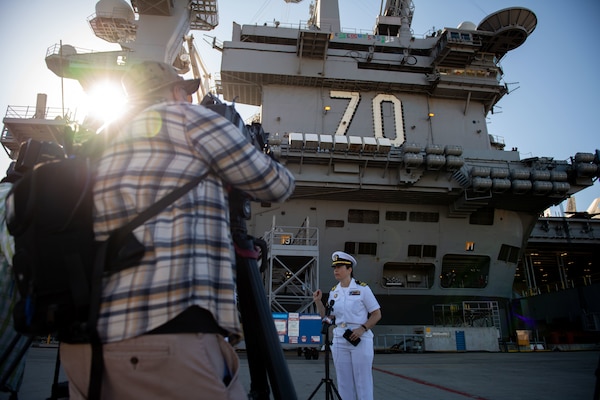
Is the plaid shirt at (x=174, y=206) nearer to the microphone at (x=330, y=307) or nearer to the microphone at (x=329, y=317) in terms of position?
the microphone at (x=329, y=317)

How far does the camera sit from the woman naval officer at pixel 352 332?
15.3 feet

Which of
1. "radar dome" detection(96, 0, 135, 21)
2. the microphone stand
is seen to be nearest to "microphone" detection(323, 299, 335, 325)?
the microphone stand

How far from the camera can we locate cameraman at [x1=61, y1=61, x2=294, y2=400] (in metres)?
1.27

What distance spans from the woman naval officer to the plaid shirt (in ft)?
12.2

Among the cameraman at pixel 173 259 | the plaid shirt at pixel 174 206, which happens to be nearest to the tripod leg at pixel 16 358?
the cameraman at pixel 173 259

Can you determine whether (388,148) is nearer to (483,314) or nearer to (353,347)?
(483,314)

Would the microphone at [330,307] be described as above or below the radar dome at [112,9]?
below

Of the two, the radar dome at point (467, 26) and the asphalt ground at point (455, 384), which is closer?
the asphalt ground at point (455, 384)

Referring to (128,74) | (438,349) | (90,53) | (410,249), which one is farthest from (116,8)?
(438,349)

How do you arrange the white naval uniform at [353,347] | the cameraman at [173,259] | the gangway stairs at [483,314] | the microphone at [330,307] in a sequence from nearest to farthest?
the cameraman at [173,259], the white naval uniform at [353,347], the microphone at [330,307], the gangway stairs at [483,314]

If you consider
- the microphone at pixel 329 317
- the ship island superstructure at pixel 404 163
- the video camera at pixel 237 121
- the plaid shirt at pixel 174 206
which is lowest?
the microphone at pixel 329 317

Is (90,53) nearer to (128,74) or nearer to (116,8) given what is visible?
(116,8)

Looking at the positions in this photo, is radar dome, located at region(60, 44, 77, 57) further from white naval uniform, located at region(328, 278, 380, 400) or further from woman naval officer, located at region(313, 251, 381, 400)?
white naval uniform, located at region(328, 278, 380, 400)

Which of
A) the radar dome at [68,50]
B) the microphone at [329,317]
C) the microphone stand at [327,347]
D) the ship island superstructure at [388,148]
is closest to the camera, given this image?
the microphone stand at [327,347]
